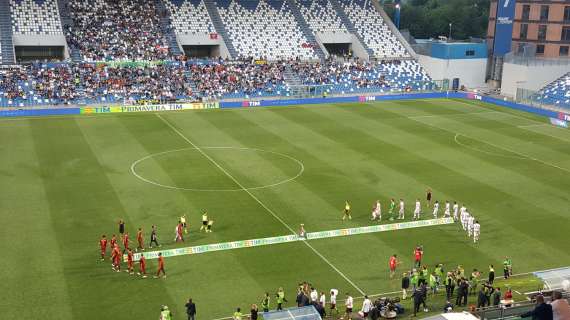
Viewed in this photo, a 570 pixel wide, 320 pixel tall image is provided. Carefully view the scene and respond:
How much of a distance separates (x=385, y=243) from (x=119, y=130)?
3018 centimetres

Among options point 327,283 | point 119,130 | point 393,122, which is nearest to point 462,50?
point 393,122

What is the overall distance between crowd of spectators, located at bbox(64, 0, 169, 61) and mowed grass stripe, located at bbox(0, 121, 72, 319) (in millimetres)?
31158

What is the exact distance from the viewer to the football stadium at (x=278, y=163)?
25.5 metres

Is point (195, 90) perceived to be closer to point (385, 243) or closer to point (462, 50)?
point (462, 50)

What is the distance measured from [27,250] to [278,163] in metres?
19.3

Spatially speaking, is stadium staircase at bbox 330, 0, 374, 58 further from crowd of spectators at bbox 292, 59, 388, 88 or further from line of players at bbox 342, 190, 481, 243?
line of players at bbox 342, 190, 481, 243

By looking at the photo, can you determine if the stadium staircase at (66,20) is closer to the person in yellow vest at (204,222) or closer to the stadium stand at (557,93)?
the person in yellow vest at (204,222)

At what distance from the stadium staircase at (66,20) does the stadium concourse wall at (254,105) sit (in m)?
11.9

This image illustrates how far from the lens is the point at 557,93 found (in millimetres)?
67688

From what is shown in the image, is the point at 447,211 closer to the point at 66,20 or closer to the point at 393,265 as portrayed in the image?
the point at 393,265

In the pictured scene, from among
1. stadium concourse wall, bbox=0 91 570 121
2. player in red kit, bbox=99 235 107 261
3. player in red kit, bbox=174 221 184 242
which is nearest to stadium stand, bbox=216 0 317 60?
stadium concourse wall, bbox=0 91 570 121

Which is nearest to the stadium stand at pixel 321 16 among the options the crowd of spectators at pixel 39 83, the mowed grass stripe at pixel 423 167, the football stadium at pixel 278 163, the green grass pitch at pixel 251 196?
the football stadium at pixel 278 163

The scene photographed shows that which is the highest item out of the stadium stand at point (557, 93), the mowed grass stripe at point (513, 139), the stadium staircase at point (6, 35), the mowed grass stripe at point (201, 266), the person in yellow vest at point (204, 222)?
the stadium staircase at point (6, 35)

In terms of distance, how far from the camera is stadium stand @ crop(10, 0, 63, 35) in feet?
233
